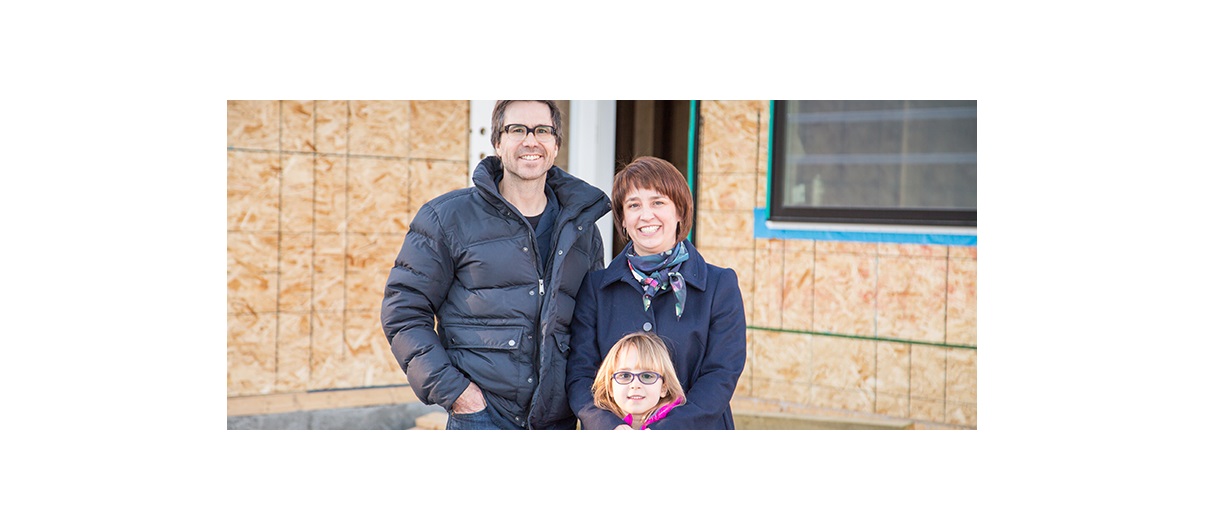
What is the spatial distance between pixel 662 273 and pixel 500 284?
0.45m

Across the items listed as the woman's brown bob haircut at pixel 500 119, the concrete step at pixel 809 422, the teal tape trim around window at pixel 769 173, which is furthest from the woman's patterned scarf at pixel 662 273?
the teal tape trim around window at pixel 769 173

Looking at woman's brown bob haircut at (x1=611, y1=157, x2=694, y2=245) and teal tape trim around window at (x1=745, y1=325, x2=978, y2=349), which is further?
teal tape trim around window at (x1=745, y1=325, x2=978, y2=349)

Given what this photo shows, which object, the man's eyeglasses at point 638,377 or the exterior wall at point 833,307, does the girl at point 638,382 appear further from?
the exterior wall at point 833,307

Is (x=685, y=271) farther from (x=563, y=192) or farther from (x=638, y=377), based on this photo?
(x=563, y=192)

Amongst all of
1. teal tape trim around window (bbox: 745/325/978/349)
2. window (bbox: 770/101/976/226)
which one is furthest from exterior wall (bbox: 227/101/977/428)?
window (bbox: 770/101/976/226)

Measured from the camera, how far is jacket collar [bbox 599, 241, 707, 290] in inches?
115

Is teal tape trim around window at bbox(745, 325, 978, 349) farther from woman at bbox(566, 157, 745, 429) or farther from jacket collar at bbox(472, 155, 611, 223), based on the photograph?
jacket collar at bbox(472, 155, 611, 223)

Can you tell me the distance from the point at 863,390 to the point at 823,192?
122cm

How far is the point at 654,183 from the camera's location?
2.88 metres

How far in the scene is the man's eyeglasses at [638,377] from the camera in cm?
Result: 289

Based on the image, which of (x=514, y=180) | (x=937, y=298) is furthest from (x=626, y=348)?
(x=937, y=298)

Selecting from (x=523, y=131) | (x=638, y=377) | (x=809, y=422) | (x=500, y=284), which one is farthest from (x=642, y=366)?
(x=809, y=422)

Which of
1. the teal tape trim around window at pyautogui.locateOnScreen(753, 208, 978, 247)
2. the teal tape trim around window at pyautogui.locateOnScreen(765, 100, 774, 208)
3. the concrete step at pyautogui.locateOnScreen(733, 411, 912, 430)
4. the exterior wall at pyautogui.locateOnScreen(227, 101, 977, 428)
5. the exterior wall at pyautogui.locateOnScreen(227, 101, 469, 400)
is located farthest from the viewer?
the teal tape trim around window at pyautogui.locateOnScreen(765, 100, 774, 208)

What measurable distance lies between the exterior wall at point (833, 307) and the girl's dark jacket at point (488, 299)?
11.7 feet
